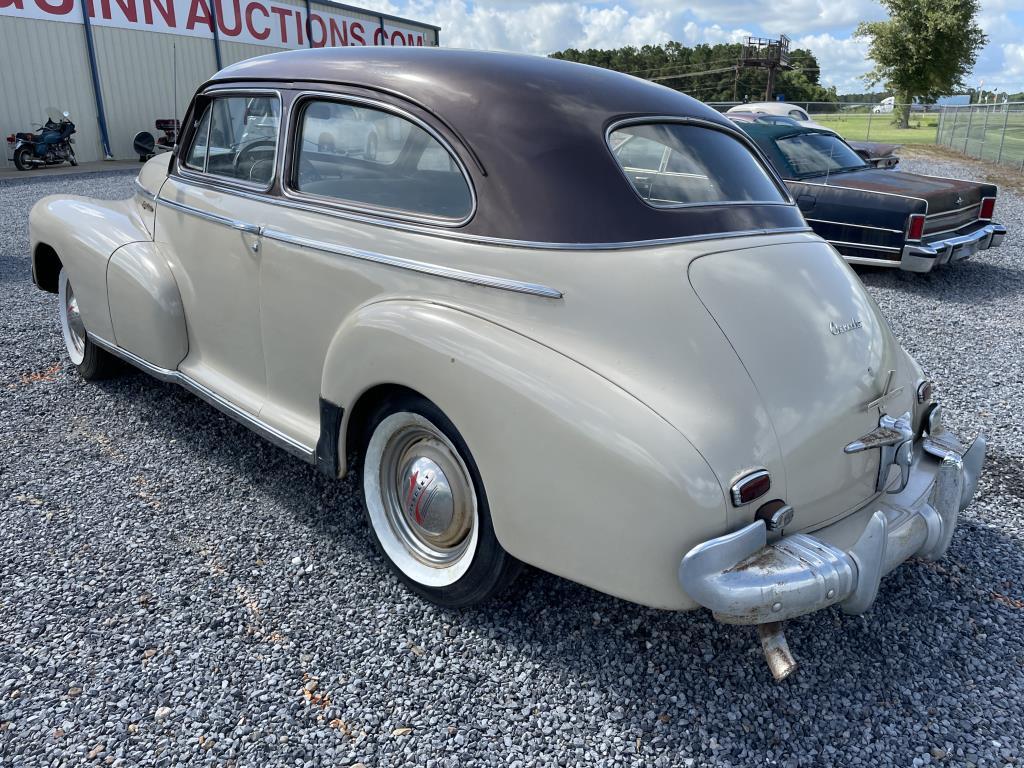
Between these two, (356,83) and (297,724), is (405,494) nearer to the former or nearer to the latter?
(297,724)

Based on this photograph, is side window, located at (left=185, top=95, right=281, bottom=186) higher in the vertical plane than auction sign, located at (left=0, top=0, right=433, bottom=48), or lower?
lower

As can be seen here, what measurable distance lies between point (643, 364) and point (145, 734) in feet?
5.64

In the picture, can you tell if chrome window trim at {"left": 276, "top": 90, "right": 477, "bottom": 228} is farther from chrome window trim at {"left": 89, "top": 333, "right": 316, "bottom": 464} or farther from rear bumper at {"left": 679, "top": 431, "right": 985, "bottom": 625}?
rear bumper at {"left": 679, "top": 431, "right": 985, "bottom": 625}

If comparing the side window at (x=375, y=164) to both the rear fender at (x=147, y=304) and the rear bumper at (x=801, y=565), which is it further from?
the rear bumper at (x=801, y=565)

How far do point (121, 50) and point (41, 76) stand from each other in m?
2.06

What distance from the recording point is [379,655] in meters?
2.41

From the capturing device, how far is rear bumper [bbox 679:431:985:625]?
188 cm

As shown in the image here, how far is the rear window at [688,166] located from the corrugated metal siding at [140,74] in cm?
Answer: 1886

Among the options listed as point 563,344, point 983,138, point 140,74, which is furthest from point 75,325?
point 983,138

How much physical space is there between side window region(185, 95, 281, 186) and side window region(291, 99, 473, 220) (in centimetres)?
21

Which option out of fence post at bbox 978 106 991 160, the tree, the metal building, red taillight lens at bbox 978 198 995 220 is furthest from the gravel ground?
the tree

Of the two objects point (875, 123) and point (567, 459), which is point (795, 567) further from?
point (875, 123)

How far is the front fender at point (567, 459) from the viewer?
1912 mm

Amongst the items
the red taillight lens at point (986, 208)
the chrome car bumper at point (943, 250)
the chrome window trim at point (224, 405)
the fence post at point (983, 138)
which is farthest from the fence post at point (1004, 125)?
the chrome window trim at point (224, 405)
